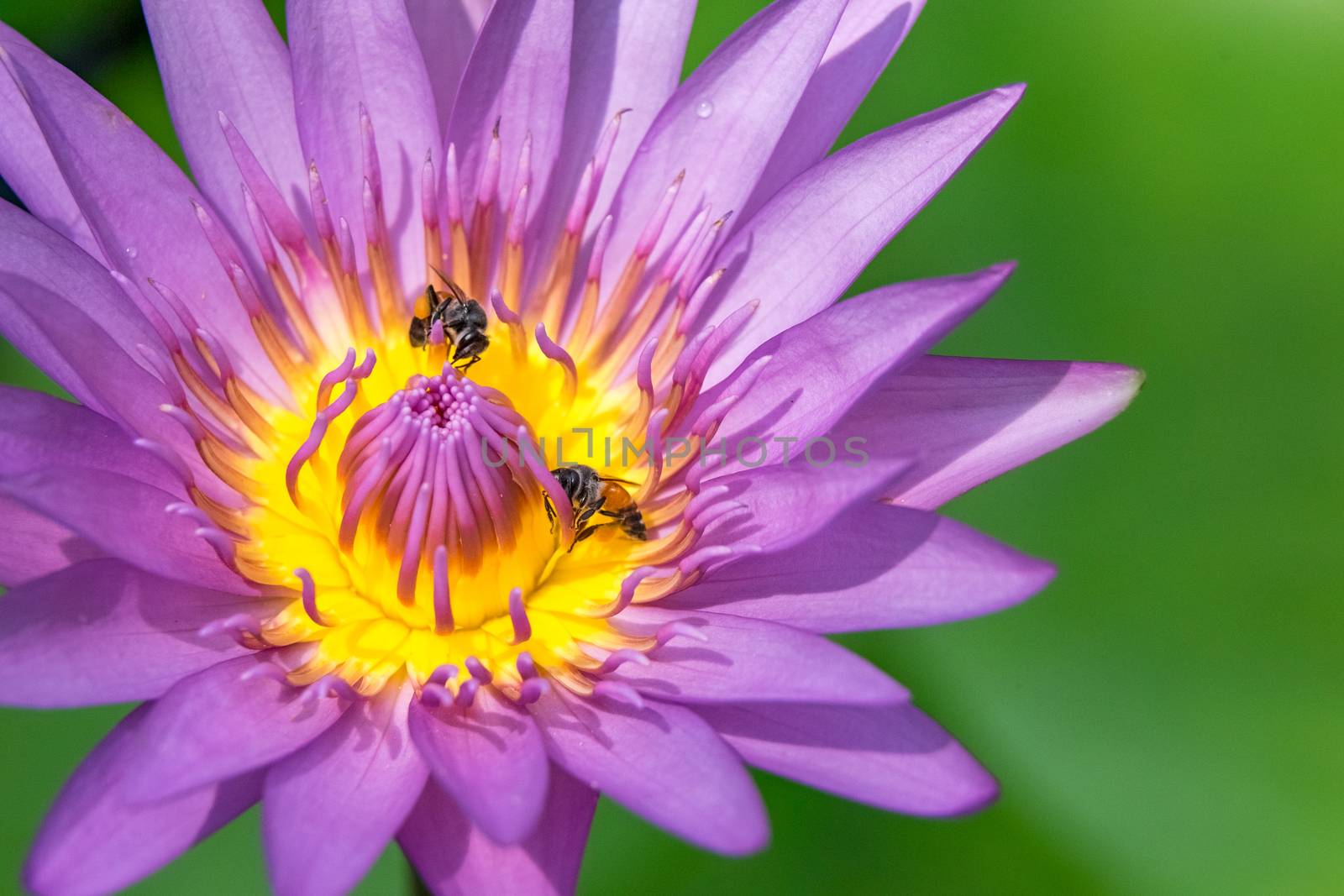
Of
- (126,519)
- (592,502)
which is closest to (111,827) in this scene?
(126,519)

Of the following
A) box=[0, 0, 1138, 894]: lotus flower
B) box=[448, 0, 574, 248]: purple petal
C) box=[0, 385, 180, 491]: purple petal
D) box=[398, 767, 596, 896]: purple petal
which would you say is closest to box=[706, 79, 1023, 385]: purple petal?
box=[0, 0, 1138, 894]: lotus flower

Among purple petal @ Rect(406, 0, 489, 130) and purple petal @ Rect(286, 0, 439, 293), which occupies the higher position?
purple petal @ Rect(406, 0, 489, 130)

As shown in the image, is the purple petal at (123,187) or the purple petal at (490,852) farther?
the purple petal at (123,187)

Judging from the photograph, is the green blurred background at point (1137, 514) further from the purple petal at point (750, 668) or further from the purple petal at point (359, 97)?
the purple petal at point (359, 97)

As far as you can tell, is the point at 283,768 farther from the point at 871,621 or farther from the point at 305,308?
the point at 305,308

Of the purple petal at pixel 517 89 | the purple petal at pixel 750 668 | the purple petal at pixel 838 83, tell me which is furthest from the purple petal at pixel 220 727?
the purple petal at pixel 838 83

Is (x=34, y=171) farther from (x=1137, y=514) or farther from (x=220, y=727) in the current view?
(x=1137, y=514)

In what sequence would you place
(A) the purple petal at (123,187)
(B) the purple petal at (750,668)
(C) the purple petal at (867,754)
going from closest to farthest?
(B) the purple petal at (750,668) → (C) the purple petal at (867,754) → (A) the purple petal at (123,187)

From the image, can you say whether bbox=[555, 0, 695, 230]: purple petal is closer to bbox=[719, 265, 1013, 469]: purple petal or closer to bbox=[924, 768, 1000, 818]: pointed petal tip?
bbox=[719, 265, 1013, 469]: purple petal
